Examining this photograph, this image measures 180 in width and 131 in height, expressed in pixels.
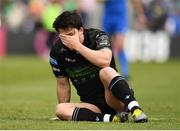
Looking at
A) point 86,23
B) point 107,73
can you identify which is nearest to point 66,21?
point 107,73

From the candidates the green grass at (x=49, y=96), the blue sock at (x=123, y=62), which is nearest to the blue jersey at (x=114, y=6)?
the blue sock at (x=123, y=62)

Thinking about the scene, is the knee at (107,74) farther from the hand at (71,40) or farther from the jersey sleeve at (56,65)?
the jersey sleeve at (56,65)

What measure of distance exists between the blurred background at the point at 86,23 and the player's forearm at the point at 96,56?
1768 cm

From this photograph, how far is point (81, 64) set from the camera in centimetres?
943

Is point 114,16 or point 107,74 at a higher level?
point 114,16

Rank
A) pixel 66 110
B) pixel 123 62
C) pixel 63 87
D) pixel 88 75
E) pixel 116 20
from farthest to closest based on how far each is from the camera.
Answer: pixel 116 20, pixel 123 62, pixel 63 87, pixel 88 75, pixel 66 110

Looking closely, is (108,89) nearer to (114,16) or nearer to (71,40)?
(71,40)

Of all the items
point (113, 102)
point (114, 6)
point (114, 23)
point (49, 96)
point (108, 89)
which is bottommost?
point (49, 96)

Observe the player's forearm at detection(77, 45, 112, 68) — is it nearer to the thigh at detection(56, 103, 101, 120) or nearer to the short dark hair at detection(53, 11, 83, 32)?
the short dark hair at detection(53, 11, 83, 32)

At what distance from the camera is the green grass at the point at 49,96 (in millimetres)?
8805

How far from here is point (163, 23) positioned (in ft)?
101

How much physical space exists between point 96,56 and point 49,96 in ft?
18.8

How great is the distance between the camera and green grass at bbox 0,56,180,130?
8.80 meters

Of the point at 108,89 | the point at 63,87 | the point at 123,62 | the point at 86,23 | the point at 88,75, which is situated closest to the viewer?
the point at 108,89
